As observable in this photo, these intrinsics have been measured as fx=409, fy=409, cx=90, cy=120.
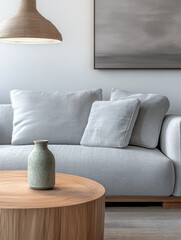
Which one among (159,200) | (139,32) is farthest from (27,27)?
(139,32)

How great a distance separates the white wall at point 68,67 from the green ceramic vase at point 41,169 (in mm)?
2151

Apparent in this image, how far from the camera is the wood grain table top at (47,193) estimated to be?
1.80 m

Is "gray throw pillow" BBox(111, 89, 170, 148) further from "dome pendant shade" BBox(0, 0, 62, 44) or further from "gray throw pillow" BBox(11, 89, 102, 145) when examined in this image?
"dome pendant shade" BBox(0, 0, 62, 44)

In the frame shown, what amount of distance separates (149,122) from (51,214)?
5.97ft

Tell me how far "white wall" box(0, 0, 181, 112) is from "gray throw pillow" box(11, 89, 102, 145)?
45cm

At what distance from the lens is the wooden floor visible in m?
2.43

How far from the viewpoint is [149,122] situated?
341 centimetres

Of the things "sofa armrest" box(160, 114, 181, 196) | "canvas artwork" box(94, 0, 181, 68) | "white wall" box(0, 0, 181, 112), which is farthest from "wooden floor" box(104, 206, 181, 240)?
"canvas artwork" box(94, 0, 181, 68)

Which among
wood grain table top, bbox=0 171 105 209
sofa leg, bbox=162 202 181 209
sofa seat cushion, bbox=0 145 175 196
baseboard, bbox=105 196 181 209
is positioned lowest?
sofa leg, bbox=162 202 181 209

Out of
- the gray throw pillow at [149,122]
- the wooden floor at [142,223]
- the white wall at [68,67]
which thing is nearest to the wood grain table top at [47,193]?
the wooden floor at [142,223]

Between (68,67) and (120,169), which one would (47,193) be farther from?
(68,67)

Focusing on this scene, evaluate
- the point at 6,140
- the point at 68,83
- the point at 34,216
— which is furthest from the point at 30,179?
the point at 68,83

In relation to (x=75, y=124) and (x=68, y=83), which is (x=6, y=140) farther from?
(x=68, y=83)

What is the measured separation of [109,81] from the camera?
13.5ft
